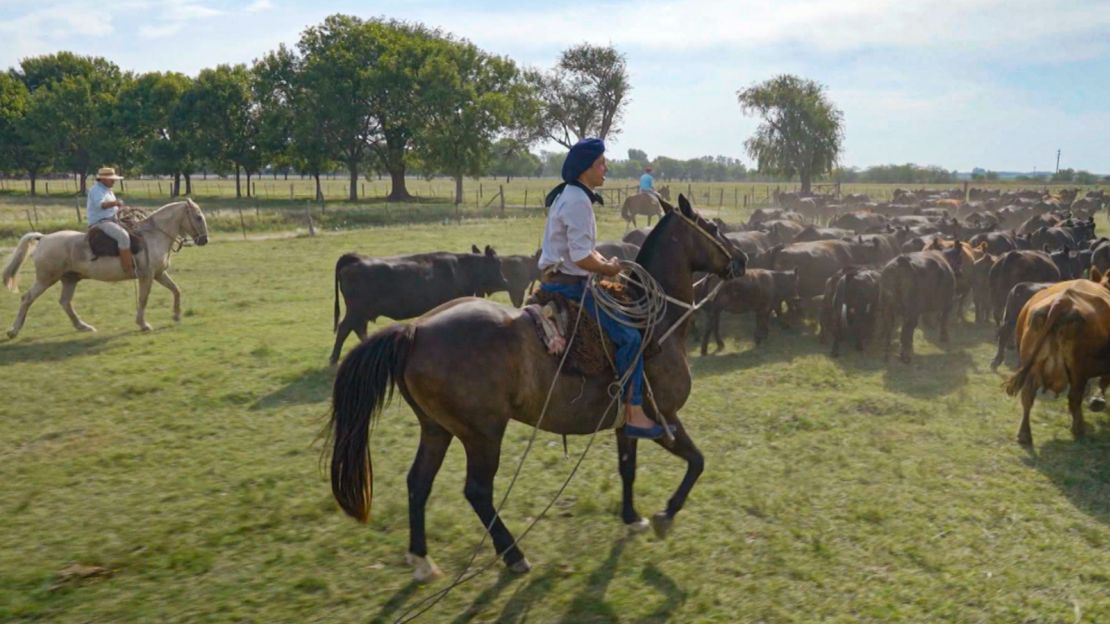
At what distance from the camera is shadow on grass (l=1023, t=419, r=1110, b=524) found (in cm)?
603

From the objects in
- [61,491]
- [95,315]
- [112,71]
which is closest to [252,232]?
[95,315]

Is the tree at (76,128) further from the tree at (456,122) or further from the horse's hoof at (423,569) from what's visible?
the horse's hoof at (423,569)

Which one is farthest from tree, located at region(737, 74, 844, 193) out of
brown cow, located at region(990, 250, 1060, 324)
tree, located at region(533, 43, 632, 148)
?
brown cow, located at region(990, 250, 1060, 324)

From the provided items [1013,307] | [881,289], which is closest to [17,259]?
[881,289]

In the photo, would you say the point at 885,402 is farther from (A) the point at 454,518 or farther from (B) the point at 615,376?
(A) the point at 454,518

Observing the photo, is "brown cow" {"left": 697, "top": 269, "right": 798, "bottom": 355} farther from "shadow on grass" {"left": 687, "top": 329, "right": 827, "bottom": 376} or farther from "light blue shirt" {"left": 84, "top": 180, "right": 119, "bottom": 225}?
"light blue shirt" {"left": 84, "top": 180, "right": 119, "bottom": 225}

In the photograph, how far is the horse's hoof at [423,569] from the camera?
4.84m

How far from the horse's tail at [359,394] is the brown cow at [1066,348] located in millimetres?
6141

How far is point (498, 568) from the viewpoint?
5.02 m

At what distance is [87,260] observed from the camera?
1218 centimetres

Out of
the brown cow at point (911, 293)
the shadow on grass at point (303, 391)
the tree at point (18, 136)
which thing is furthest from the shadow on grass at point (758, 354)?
the tree at point (18, 136)

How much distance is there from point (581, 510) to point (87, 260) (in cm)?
1027

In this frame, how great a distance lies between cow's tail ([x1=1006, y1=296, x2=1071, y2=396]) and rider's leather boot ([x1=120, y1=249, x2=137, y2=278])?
12663 millimetres

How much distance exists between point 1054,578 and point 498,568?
3615 mm
